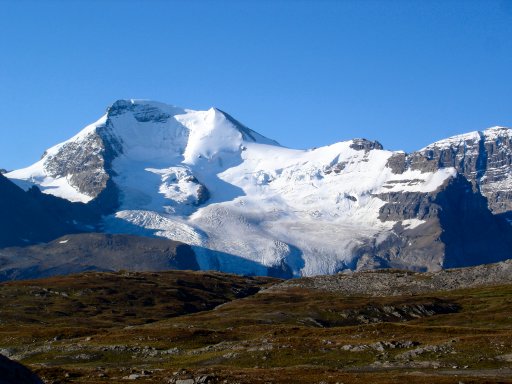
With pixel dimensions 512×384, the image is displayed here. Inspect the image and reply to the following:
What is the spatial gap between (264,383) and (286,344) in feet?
78.8

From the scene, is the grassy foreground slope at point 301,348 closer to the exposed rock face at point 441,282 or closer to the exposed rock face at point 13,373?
the exposed rock face at point 13,373

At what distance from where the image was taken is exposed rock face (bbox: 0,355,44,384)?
144 ft

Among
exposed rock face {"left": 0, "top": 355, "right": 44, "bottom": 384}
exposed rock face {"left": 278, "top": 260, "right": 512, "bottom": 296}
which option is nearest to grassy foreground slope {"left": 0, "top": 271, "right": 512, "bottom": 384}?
exposed rock face {"left": 0, "top": 355, "right": 44, "bottom": 384}

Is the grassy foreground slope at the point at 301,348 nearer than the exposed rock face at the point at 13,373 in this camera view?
No

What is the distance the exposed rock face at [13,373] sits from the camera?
43.8 metres

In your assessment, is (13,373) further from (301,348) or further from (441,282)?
(441,282)

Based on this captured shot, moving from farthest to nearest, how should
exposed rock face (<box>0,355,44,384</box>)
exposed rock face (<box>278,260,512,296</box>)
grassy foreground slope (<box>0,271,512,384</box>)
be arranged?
exposed rock face (<box>278,260,512,296</box>) < grassy foreground slope (<box>0,271,512,384</box>) < exposed rock face (<box>0,355,44,384</box>)

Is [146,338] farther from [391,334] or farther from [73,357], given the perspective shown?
[391,334]

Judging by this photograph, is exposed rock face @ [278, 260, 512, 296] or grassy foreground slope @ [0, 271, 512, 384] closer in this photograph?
grassy foreground slope @ [0, 271, 512, 384]

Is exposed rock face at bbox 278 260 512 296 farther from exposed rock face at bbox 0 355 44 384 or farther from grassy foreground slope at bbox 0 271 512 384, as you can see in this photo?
exposed rock face at bbox 0 355 44 384

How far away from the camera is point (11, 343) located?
106 meters

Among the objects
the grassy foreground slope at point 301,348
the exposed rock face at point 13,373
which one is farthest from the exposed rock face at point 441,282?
the exposed rock face at point 13,373

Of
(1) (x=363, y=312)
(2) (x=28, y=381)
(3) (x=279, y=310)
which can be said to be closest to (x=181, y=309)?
(3) (x=279, y=310)

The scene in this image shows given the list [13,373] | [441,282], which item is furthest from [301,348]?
[441,282]
